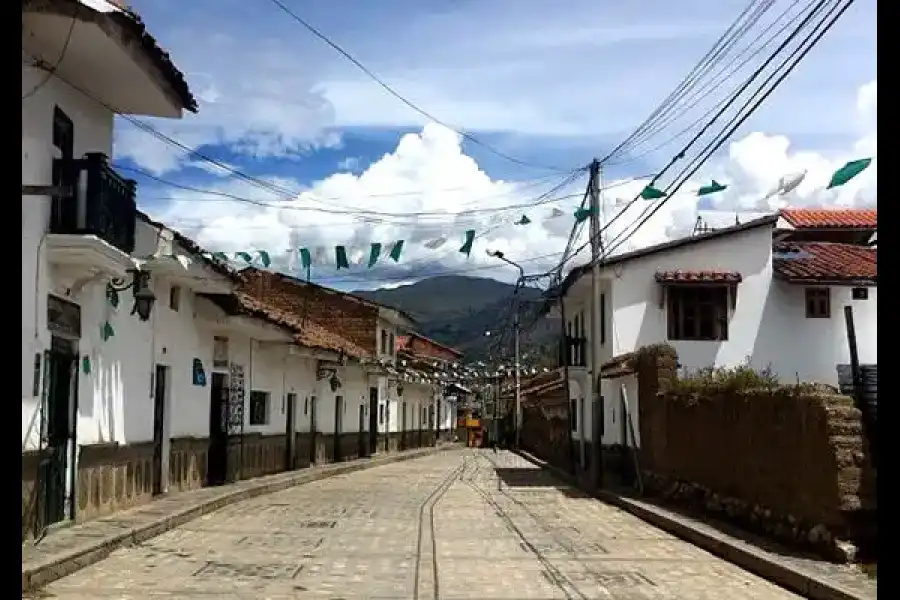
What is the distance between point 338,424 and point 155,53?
26.9 meters

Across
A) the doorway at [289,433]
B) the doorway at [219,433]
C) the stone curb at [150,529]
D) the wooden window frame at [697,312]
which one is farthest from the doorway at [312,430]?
the wooden window frame at [697,312]

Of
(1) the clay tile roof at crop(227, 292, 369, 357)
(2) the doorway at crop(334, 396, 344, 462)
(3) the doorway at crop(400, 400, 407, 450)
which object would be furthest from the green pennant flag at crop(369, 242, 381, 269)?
(3) the doorway at crop(400, 400, 407, 450)

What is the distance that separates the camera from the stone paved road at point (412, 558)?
10922 millimetres

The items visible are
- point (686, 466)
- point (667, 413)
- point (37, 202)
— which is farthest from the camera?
point (667, 413)

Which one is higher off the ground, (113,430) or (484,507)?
(113,430)

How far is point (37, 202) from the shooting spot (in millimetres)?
12836

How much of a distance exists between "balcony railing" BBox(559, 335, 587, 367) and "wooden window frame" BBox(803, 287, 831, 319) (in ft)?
22.4

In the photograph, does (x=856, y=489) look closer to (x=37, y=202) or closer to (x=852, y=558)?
(x=852, y=558)

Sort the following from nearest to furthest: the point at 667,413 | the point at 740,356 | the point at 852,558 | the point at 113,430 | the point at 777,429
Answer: the point at 852,558 < the point at 777,429 < the point at 113,430 < the point at 667,413 < the point at 740,356

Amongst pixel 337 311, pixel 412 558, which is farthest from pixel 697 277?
A: pixel 337 311

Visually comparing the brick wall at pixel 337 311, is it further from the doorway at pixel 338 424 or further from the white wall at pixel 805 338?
the white wall at pixel 805 338

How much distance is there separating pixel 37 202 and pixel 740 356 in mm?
20831

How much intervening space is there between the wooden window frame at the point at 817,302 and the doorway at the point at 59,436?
20989 millimetres
